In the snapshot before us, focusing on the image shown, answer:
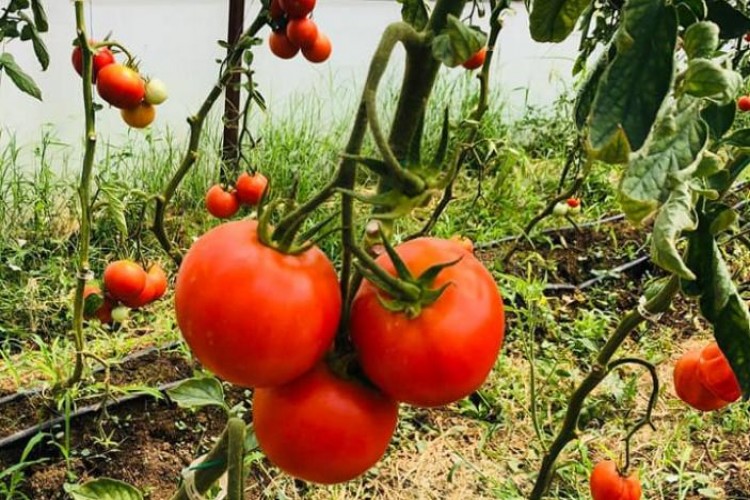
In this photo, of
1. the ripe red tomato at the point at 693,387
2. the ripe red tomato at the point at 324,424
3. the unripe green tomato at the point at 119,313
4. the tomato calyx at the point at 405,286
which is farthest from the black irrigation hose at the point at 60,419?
the tomato calyx at the point at 405,286

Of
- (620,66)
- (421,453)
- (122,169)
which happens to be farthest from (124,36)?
(620,66)

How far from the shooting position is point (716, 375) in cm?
103

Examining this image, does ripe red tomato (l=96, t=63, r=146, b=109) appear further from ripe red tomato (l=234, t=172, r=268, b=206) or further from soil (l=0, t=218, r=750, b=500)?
soil (l=0, t=218, r=750, b=500)

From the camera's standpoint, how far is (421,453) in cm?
191

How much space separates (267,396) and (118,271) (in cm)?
109

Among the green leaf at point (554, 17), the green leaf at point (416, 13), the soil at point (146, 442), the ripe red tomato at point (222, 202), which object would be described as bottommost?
the soil at point (146, 442)

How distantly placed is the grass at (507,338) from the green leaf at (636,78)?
0.86 metres

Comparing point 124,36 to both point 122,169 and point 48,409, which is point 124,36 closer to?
point 122,169

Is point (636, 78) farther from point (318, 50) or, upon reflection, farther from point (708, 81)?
point (318, 50)

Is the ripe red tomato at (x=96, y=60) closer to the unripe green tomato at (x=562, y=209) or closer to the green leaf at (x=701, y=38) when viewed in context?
the green leaf at (x=701, y=38)

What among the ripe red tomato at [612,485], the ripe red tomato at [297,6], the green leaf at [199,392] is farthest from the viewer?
the ripe red tomato at [297,6]

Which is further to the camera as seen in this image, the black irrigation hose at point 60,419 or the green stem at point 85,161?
the black irrigation hose at point 60,419

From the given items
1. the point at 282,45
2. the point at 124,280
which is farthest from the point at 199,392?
the point at 282,45

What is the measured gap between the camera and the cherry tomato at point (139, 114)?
1.45m
